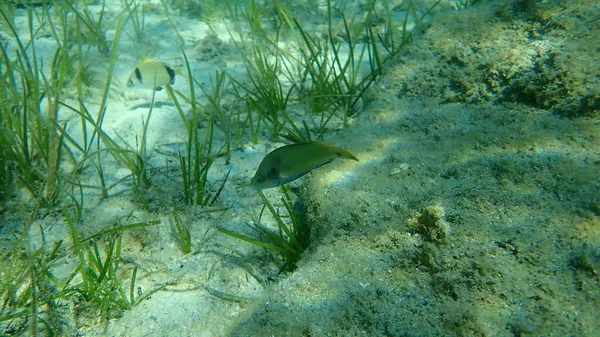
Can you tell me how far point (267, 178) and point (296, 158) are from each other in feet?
0.76

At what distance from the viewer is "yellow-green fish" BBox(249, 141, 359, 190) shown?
2.06 meters

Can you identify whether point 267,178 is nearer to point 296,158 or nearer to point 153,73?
point 296,158

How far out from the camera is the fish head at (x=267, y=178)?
2117 millimetres

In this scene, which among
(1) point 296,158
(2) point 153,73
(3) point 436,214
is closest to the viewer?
(3) point 436,214

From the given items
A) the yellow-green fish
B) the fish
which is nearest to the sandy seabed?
the yellow-green fish

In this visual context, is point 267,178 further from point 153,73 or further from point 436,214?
point 153,73

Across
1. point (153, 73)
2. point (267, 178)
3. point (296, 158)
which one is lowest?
point (153, 73)

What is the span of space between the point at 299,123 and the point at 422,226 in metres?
2.28

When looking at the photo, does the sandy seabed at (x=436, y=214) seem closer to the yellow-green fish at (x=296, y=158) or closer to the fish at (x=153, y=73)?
the yellow-green fish at (x=296, y=158)

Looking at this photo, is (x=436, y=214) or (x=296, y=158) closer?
(x=436, y=214)

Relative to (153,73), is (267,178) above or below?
above

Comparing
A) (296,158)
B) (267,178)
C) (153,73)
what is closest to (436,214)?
(296,158)

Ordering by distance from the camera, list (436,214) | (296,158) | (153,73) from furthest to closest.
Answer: (153,73)
(296,158)
(436,214)

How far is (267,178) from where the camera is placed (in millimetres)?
2145
